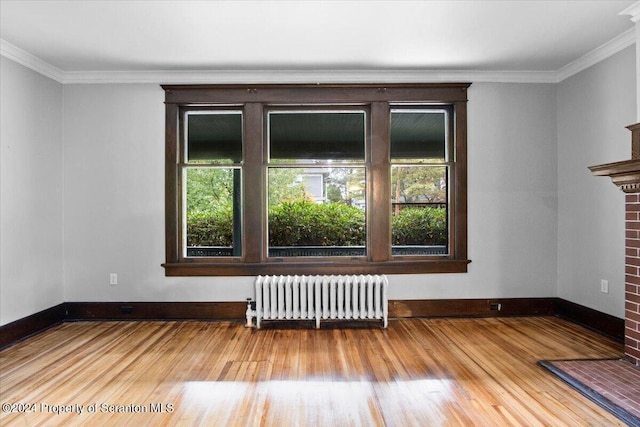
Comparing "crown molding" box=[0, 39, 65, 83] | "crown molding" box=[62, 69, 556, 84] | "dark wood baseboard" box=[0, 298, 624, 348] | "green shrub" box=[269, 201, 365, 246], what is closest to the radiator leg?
"dark wood baseboard" box=[0, 298, 624, 348]

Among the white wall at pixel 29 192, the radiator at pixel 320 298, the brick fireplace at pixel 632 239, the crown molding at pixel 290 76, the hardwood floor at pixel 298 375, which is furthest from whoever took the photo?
the crown molding at pixel 290 76

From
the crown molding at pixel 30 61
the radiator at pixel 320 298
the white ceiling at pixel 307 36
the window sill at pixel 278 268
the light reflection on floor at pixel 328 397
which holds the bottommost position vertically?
the light reflection on floor at pixel 328 397

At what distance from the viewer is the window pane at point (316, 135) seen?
14.3 ft

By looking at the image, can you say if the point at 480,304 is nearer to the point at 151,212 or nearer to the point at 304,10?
the point at 304,10

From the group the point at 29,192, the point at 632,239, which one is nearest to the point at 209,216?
the point at 29,192

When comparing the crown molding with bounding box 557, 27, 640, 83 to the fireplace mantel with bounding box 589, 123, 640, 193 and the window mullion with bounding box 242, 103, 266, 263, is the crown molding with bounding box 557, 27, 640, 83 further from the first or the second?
the window mullion with bounding box 242, 103, 266, 263

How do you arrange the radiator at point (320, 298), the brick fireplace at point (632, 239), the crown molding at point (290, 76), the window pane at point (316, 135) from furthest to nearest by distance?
the window pane at point (316, 135), the crown molding at point (290, 76), the radiator at point (320, 298), the brick fireplace at point (632, 239)

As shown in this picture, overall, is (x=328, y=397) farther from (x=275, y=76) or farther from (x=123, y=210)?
(x=275, y=76)

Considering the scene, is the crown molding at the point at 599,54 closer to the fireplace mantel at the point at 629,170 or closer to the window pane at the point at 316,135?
the fireplace mantel at the point at 629,170

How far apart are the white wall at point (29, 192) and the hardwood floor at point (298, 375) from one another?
1.65 feet

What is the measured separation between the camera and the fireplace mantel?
2.85 meters

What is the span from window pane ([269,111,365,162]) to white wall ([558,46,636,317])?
2.35 m

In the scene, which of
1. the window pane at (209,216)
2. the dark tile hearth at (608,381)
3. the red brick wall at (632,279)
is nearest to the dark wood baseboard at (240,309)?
the window pane at (209,216)

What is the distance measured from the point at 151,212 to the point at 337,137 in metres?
2.34
